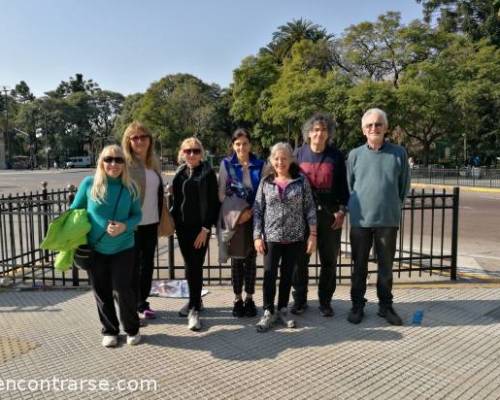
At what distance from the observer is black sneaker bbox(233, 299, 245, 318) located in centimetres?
455

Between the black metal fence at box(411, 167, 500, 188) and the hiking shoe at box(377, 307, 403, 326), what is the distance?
23.0 metres

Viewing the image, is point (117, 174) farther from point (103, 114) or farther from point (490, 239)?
point (103, 114)

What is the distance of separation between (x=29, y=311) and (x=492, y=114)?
1470 inches

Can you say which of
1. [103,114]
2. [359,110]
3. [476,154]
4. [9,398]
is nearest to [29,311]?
[9,398]

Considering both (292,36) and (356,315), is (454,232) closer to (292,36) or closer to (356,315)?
(356,315)

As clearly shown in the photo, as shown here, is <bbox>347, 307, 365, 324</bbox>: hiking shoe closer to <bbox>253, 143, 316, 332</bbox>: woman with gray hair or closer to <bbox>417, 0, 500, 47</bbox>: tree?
<bbox>253, 143, 316, 332</bbox>: woman with gray hair

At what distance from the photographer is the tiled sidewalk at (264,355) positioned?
317 cm

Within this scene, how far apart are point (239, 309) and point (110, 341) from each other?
130 cm

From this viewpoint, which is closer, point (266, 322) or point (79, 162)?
point (266, 322)

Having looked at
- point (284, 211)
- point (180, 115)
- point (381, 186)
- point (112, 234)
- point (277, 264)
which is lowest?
point (277, 264)

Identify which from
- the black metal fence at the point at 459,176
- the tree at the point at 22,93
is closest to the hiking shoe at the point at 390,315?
the black metal fence at the point at 459,176

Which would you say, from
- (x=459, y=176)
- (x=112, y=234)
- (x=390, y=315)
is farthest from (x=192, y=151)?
(x=459, y=176)

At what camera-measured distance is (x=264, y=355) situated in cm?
369

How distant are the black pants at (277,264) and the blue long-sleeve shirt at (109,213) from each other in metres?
1.26
